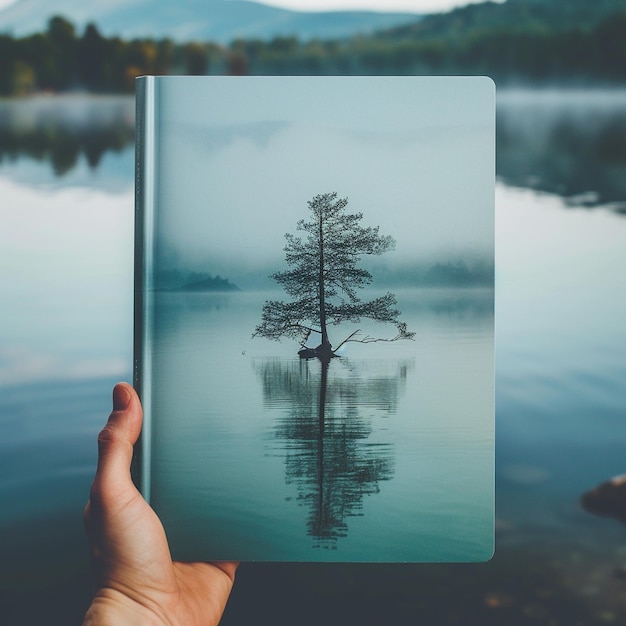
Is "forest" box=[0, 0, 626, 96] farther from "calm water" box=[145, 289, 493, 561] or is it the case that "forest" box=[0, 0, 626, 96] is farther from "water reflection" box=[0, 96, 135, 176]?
"calm water" box=[145, 289, 493, 561]

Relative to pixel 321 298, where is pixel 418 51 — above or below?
above

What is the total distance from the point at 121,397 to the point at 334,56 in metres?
0.63

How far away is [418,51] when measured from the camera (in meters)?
1.08

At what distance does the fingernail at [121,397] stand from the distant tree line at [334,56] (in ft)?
1.85

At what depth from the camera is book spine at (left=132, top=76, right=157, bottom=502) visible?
804 mm

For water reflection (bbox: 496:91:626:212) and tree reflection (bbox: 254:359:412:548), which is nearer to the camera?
tree reflection (bbox: 254:359:412:548)

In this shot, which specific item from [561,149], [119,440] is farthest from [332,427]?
[561,149]

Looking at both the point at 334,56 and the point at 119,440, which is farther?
the point at 334,56

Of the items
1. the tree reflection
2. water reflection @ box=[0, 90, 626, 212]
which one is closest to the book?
the tree reflection

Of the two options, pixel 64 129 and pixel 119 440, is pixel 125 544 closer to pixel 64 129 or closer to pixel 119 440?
pixel 119 440

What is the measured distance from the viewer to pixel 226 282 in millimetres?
809

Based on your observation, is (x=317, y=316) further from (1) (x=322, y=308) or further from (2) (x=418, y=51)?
(2) (x=418, y=51)

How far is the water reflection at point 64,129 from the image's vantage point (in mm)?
1132

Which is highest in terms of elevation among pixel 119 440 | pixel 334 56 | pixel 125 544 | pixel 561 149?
pixel 334 56
